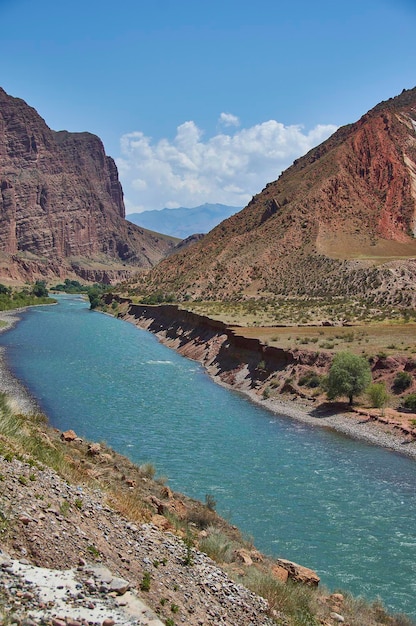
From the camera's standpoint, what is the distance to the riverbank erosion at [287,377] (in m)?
29.5

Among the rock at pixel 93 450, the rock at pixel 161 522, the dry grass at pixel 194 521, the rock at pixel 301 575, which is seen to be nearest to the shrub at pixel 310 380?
the rock at pixel 93 450

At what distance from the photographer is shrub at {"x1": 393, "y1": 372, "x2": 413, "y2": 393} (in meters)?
34.3

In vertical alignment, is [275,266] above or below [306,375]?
above

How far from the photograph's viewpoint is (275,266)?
9844 centimetres

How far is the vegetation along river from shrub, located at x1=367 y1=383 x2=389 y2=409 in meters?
4.73

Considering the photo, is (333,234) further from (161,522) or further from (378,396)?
(161,522)

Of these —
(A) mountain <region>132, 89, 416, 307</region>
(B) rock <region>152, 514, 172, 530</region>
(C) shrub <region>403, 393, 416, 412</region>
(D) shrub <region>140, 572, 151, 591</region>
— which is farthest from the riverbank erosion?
(A) mountain <region>132, 89, 416, 307</region>

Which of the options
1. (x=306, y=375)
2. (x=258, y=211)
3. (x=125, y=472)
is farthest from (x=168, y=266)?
(x=125, y=472)

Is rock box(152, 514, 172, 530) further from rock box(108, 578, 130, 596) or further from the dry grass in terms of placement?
rock box(108, 578, 130, 596)

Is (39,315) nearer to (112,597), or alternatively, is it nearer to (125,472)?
(125,472)

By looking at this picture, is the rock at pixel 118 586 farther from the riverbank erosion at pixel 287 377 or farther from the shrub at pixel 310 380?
the shrub at pixel 310 380

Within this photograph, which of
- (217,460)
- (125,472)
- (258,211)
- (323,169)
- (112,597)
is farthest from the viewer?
(258,211)

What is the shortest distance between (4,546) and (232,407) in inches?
1061

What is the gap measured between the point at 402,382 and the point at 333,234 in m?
68.4
